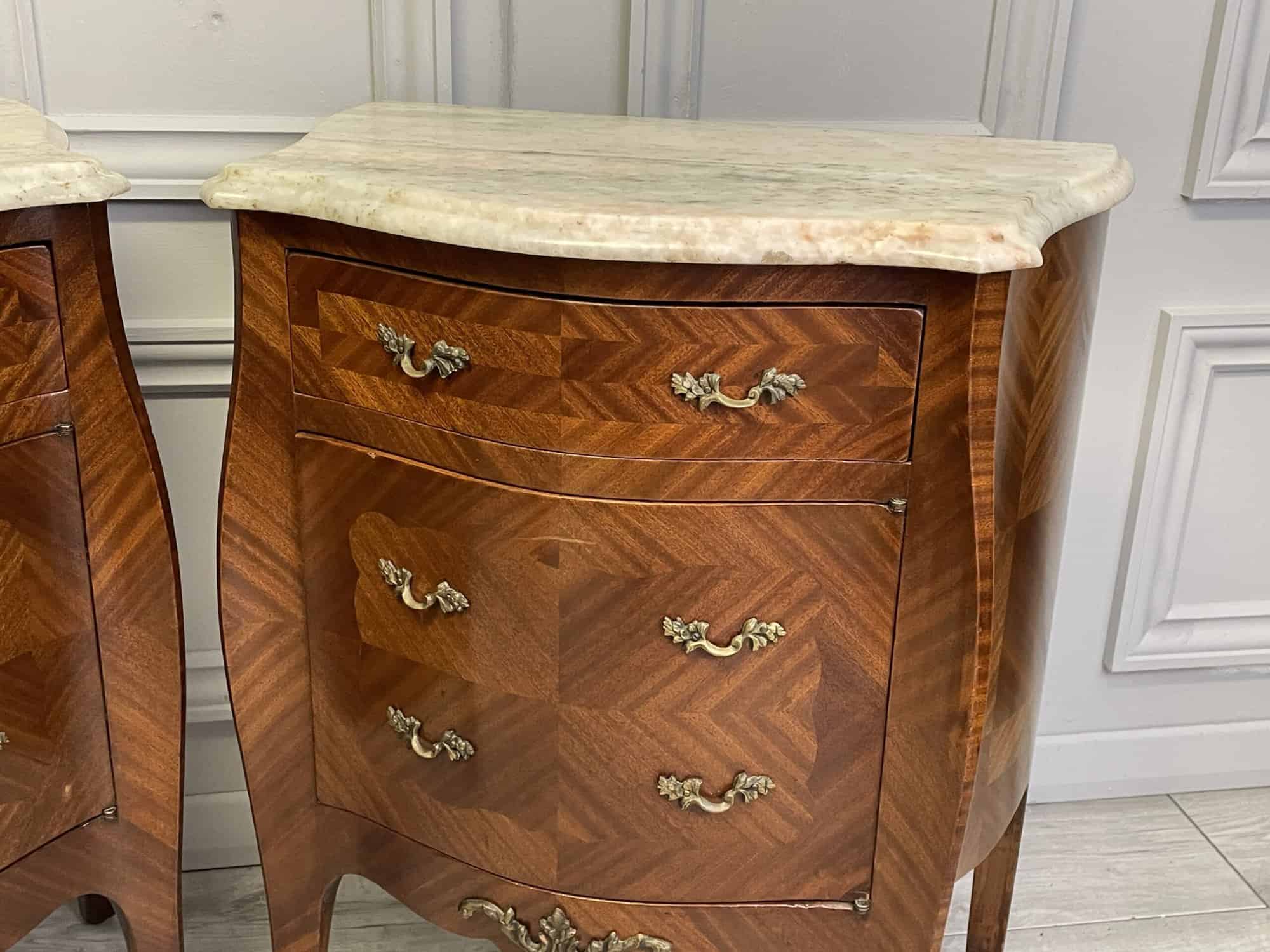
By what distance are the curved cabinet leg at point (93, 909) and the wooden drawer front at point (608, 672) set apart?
0.63m

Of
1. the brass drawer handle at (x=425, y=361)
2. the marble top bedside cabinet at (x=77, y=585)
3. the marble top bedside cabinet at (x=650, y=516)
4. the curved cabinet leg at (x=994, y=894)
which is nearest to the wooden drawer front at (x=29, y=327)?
the marble top bedside cabinet at (x=77, y=585)

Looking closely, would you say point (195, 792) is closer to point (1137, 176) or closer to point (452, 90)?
point (452, 90)

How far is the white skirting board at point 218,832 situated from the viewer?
1.59 m

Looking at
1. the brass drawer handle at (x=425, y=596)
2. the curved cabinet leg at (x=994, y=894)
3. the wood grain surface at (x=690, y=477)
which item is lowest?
the curved cabinet leg at (x=994, y=894)

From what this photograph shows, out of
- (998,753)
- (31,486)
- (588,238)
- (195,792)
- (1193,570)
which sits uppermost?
(588,238)

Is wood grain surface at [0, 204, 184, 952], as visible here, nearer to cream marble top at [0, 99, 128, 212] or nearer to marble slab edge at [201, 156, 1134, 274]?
cream marble top at [0, 99, 128, 212]

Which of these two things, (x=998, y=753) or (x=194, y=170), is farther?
(x=194, y=170)

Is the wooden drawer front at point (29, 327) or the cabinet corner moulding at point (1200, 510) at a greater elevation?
the wooden drawer front at point (29, 327)

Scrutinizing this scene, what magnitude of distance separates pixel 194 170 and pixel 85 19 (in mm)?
176

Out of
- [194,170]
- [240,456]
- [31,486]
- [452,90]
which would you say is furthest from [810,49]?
[31,486]

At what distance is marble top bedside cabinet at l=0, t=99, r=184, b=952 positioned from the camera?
3.12 feet

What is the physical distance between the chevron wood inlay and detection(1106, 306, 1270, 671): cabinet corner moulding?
57 cm

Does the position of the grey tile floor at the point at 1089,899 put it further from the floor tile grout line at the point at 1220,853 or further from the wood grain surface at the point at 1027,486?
the wood grain surface at the point at 1027,486

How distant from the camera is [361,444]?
0.99 metres
